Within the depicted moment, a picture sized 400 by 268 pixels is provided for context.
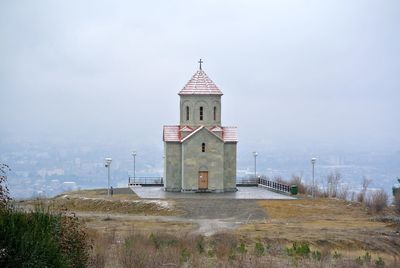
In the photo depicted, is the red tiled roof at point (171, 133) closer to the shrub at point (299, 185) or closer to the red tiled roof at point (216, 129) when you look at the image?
the red tiled roof at point (216, 129)

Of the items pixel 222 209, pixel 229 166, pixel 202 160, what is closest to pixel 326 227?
pixel 222 209

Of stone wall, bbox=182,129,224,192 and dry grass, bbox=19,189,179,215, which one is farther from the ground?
stone wall, bbox=182,129,224,192

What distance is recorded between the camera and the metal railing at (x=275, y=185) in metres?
48.2

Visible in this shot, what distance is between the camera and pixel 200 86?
4853 centimetres

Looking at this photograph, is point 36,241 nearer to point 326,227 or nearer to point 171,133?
point 326,227

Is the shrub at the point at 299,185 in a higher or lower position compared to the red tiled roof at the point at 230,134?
lower

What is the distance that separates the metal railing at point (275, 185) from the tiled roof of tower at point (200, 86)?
7.76 m

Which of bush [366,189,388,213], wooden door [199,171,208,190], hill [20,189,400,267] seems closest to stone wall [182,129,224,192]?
wooden door [199,171,208,190]

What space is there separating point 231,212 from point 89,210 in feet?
26.3

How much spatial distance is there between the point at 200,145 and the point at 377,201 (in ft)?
41.6

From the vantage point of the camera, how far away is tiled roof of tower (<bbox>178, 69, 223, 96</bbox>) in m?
48.0

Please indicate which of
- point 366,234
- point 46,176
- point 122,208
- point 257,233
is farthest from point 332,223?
point 46,176

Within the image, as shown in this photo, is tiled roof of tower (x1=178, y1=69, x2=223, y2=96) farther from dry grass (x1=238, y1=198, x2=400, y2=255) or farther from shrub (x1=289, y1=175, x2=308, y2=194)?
dry grass (x1=238, y1=198, x2=400, y2=255)

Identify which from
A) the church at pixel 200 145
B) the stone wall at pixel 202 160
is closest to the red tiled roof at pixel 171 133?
the church at pixel 200 145
